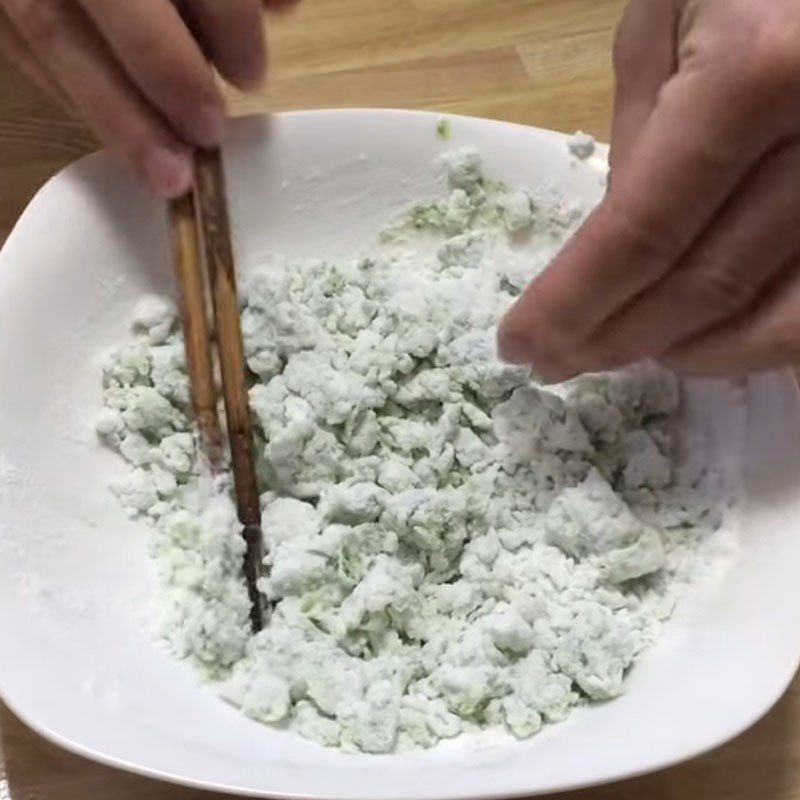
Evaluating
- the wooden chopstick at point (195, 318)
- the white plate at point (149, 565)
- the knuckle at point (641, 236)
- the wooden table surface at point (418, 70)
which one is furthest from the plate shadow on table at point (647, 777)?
the wooden table surface at point (418, 70)

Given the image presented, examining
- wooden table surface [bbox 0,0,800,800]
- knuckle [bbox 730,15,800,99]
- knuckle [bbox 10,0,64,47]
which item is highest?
knuckle [bbox 730,15,800,99]

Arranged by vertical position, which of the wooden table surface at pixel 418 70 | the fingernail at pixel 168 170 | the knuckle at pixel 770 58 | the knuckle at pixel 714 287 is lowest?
the wooden table surface at pixel 418 70

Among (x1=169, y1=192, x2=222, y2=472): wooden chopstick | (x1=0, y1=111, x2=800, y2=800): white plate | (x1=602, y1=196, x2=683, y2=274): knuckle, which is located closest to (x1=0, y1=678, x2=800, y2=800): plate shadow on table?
(x1=0, y1=111, x2=800, y2=800): white plate

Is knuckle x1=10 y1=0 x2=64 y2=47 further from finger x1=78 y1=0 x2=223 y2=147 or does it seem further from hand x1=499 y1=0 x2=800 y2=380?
hand x1=499 y1=0 x2=800 y2=380

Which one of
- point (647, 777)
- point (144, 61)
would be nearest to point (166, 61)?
point (144, 61)

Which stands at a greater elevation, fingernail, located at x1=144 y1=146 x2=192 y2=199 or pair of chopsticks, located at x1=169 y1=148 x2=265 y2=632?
A: fingernail, located at x1=144 y1=146 x2=192 y2=199

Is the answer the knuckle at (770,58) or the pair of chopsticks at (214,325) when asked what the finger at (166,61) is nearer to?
the pair of chopsticks at (214,325)

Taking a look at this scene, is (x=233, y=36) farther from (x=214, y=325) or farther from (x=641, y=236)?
(x=641, y=236)
